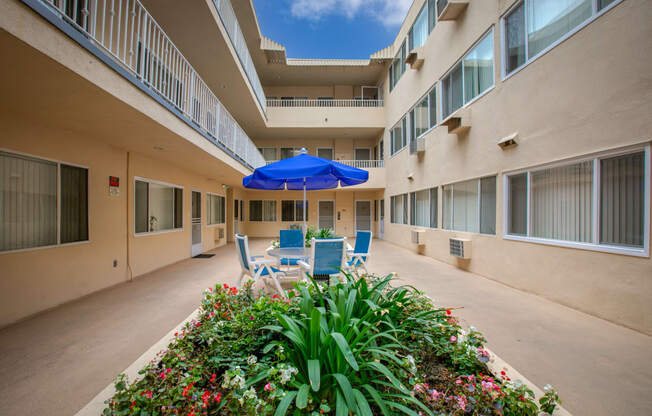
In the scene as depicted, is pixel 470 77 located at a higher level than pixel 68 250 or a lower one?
higher

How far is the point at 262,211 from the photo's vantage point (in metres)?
14.8

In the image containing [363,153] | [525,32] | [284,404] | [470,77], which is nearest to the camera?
[284,404]

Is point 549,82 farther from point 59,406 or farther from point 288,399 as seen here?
point 59,406

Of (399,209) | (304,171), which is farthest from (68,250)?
(399,209)

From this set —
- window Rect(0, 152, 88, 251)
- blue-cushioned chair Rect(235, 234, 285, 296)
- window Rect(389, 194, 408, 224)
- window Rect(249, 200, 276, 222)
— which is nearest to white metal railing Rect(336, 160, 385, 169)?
window Rect(389, 194, 408, 224)

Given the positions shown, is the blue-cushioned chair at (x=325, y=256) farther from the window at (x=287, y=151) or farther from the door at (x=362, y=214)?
the window at (x=287, y=151)

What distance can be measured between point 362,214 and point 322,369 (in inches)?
538

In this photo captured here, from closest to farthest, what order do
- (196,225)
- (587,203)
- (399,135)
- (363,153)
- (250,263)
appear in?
1. (587,203)
2. (250,263)
3. (196,225)
4. (399,135)
5. (363,153)

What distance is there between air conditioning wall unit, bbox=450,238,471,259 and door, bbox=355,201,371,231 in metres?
8.87

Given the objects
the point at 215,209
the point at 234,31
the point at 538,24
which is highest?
the point at 234,31

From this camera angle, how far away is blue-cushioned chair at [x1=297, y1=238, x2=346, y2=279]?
3.30m

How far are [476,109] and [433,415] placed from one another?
6059 mm

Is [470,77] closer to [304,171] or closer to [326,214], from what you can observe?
[304,171]

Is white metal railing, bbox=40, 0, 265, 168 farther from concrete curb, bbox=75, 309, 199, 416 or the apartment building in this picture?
concrete curb, bbox=75, 309, 199, 416
